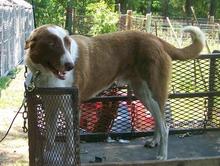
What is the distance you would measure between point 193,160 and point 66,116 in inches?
52.8

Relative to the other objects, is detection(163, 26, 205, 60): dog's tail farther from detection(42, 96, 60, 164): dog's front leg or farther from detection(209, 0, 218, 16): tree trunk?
detection(209, 0, 218, 16): tree trunk

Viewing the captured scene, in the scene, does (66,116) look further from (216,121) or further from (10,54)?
(10,54)

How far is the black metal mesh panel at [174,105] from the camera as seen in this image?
585 cm

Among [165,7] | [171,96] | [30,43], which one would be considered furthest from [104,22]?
[165,7]

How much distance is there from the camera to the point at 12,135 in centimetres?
767

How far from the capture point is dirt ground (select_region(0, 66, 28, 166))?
21.4 feet

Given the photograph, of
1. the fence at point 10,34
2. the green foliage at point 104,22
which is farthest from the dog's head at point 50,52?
the green foliage at point 104,22

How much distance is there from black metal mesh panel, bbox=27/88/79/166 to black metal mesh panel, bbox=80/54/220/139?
172 centimetres

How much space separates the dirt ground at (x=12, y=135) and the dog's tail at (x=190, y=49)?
7.39ft

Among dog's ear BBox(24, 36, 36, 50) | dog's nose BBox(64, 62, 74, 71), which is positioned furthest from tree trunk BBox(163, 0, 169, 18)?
dog's nose BBox(64, 62, 74, 71)

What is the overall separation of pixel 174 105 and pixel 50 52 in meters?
2.22

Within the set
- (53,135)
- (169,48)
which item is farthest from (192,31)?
(53,135)

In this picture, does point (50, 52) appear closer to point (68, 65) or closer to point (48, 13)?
point (68, 65)

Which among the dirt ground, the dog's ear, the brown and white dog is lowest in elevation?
the dirt ground
